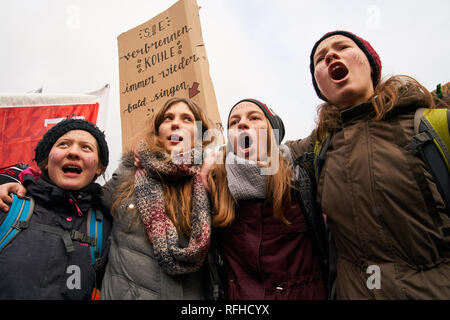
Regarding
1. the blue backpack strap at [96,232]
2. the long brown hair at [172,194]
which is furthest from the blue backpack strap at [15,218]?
the long brown hair at [172,194]

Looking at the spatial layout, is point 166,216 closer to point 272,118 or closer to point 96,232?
point 96,232

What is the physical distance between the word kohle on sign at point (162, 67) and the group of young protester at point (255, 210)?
849 millimetres

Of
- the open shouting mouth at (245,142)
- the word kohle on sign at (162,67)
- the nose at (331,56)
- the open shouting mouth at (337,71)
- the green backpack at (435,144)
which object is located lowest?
the green backpack at (435,144)

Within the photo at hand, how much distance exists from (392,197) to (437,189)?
16 centimetres

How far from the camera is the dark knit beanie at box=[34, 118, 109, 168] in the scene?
5.23 feet

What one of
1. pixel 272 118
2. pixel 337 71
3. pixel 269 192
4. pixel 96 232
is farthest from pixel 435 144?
pixel 96 232

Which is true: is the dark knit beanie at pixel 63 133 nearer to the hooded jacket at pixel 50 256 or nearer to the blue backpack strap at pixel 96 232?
the hooded jacket at pixel 50 256

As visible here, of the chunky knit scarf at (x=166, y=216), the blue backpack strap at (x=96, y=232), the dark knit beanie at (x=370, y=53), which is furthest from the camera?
the dark knit beanie at (x=370, y=53)

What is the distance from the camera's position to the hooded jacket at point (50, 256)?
43.7 inches

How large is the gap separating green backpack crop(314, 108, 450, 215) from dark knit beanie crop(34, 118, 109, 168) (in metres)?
1.78

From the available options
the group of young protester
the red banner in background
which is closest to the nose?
the group of young protester

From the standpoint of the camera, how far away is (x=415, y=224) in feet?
3.33
